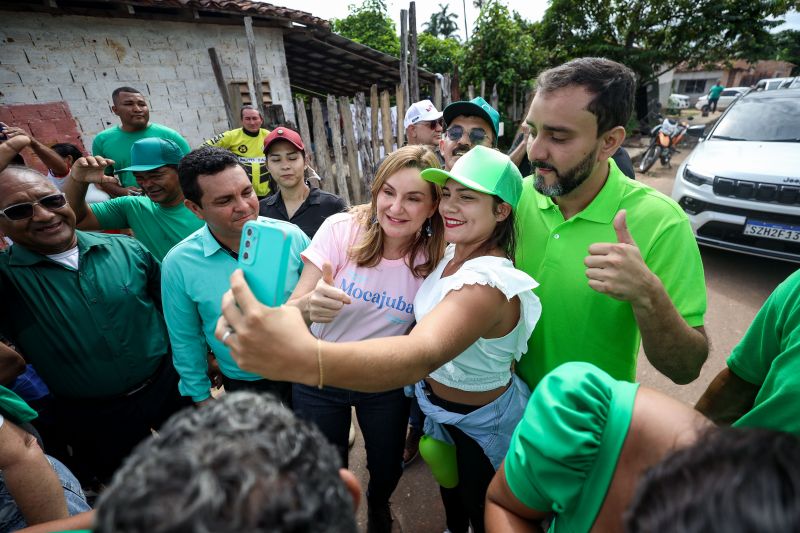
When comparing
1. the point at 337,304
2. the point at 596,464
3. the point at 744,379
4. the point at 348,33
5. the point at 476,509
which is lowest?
the point at 476,509

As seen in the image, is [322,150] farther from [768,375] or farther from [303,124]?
[768,375]

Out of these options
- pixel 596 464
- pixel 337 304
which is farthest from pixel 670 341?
pixel 337 304

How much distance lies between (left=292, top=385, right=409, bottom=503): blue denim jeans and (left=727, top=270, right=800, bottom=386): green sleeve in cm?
154

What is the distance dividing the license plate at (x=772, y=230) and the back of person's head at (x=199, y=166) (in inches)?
217

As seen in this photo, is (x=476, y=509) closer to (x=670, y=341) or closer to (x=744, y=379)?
(x=670, y=341)

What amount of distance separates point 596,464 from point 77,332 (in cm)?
254

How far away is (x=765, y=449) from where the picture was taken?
2.06ft

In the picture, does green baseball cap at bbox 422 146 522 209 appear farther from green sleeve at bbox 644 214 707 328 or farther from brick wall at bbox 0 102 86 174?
brick wall at bbox 0 102 86 174

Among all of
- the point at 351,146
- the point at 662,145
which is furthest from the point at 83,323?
the point at 662,145

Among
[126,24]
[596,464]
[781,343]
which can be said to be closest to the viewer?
[596,464]

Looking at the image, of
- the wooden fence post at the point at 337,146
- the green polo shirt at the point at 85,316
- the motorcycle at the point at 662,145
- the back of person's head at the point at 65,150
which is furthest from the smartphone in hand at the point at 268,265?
the motorcycle at the point at 662,145

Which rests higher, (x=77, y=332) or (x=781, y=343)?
(x=781, y=343)

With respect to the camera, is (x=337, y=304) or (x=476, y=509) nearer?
(x=337, y=304)

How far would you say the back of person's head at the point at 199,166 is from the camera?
2016 millimetres
